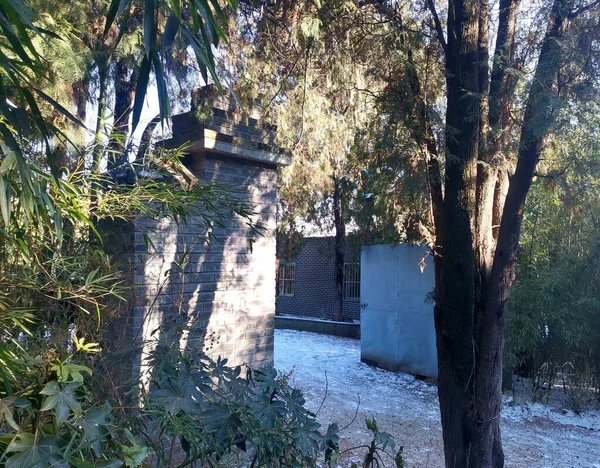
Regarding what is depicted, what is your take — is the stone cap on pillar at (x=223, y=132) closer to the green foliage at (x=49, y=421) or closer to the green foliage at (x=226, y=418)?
the green foliage at (x=226, y=418)

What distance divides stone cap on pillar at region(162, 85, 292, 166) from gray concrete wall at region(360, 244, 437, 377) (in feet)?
16.9

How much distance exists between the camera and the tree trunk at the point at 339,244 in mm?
17000

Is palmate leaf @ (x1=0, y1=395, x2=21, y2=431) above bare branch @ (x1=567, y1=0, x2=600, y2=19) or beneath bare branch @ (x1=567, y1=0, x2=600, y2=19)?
beneath

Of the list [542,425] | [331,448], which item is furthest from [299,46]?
[542,425]

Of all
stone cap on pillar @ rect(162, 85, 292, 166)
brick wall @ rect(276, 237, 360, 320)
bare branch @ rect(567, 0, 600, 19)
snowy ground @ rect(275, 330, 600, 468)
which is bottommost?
snowy ground @ rect(275, 330, 600, 468)

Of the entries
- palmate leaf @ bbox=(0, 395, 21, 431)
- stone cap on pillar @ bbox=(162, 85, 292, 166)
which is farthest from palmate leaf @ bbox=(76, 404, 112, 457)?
stone cap on pillar @ bbox=(162, 85, 292, 166)

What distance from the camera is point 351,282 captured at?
20.3 meters

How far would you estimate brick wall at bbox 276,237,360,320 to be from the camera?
20391 mm

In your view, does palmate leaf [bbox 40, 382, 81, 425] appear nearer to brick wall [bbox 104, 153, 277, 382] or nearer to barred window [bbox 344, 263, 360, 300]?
brick wall [bbox 104, 153, 277, 382]

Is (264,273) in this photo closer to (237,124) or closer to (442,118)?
(237,124)

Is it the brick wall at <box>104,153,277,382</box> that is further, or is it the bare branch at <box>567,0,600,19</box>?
the bare branch at <box>567,0,600,19</box>

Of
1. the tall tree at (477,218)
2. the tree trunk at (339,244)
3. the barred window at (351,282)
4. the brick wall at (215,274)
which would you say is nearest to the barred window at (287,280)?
the barred window at (351,282)

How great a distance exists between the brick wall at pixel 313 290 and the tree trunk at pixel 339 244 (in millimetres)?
1144

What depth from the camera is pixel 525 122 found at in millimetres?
4570
